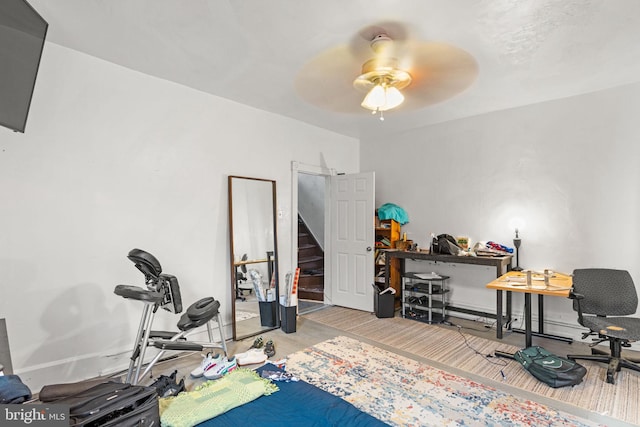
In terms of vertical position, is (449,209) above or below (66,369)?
above

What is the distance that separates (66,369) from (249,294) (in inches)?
70.4

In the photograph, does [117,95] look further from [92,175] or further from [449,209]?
[449,209]

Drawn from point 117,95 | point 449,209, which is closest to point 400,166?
point 449,209

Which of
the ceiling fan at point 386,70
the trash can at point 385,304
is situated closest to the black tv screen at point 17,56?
the ceiling fan at point 386,70

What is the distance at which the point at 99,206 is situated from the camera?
111 inches

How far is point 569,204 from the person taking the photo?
3.68 meters

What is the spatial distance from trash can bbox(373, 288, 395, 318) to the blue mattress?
213 cm

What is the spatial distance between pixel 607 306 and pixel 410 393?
2119 millimetres

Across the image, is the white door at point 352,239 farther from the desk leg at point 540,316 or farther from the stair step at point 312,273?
the desk leg at point 540,316

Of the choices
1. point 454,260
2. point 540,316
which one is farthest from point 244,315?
point 540,316

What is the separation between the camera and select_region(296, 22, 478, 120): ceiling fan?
2.52m

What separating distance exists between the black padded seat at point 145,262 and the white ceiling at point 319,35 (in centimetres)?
164

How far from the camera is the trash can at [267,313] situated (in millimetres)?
3957

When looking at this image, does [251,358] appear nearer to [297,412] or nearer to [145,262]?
[297,412]
